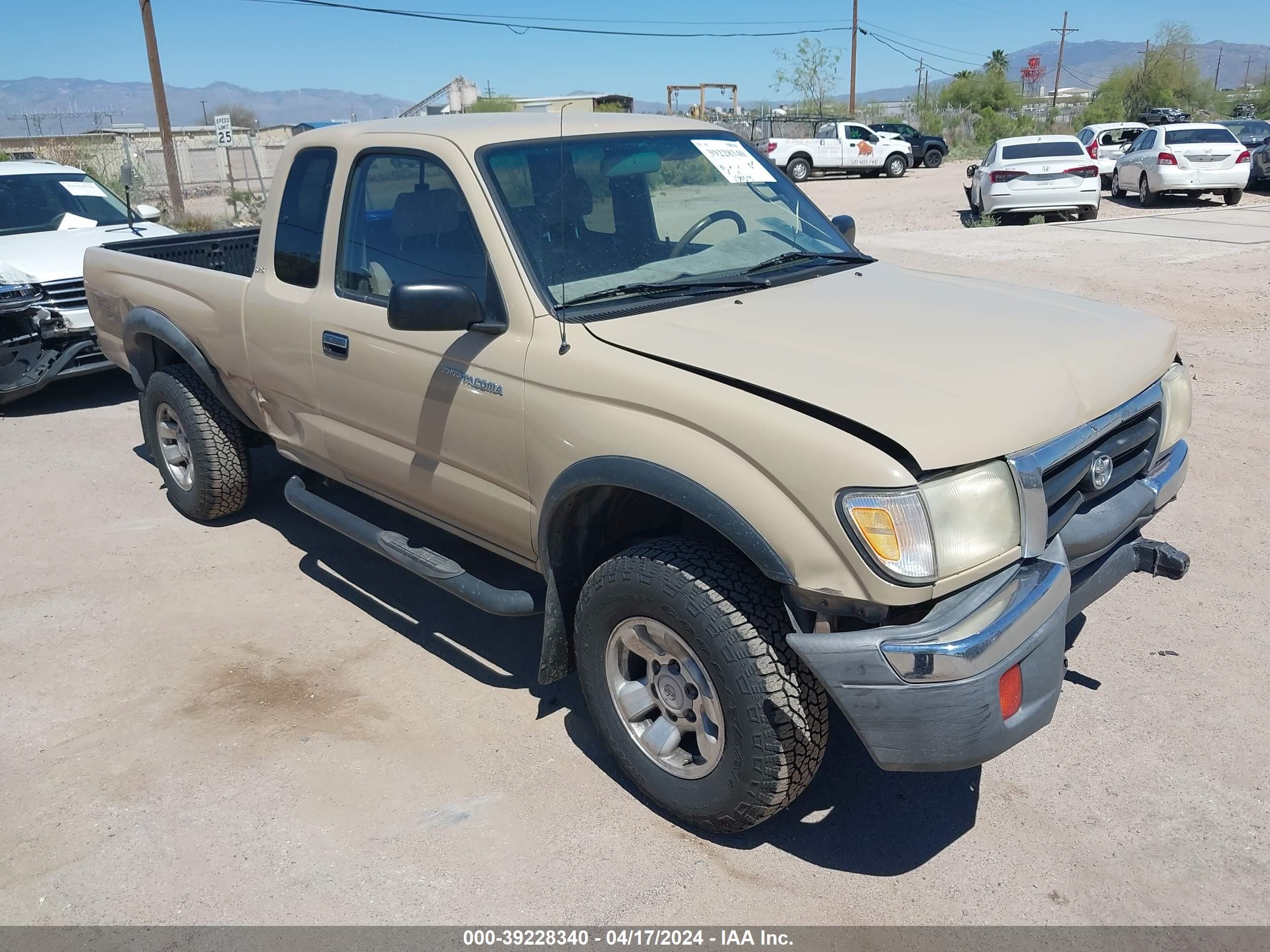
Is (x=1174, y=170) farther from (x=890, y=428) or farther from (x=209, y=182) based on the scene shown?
(x=209, y=182)

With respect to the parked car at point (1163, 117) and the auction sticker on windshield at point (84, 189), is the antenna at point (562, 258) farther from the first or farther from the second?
the parked car at point (1163, 117)

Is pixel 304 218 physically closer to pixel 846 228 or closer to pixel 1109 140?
pixel 846 228

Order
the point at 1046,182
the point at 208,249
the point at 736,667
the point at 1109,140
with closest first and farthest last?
the point at 736,667 < the point at 208,249 < the point at 1046,182 < the point at 1109,140

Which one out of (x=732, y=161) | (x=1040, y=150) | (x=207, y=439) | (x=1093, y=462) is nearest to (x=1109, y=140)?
(x=1040, y=150)

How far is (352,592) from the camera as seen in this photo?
496 centimetres

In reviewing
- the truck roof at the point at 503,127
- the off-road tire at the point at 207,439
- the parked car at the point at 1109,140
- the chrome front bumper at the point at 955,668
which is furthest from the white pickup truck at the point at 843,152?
the chrome front bumper at the point at 955,668

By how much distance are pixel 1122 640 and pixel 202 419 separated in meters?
4.46

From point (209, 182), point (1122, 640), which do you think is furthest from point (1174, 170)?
point (209, 182)

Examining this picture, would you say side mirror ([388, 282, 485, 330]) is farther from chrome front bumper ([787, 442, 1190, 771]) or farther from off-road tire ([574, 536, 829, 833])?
chrome front bumper ([787, 442, 1190, 771])

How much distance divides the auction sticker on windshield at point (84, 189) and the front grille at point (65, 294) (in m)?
2.23

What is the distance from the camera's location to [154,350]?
570cm

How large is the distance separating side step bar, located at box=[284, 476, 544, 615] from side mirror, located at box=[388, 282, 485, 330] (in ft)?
3.13

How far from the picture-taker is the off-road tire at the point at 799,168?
31.6m

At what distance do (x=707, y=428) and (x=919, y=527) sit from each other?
629 millimetres
